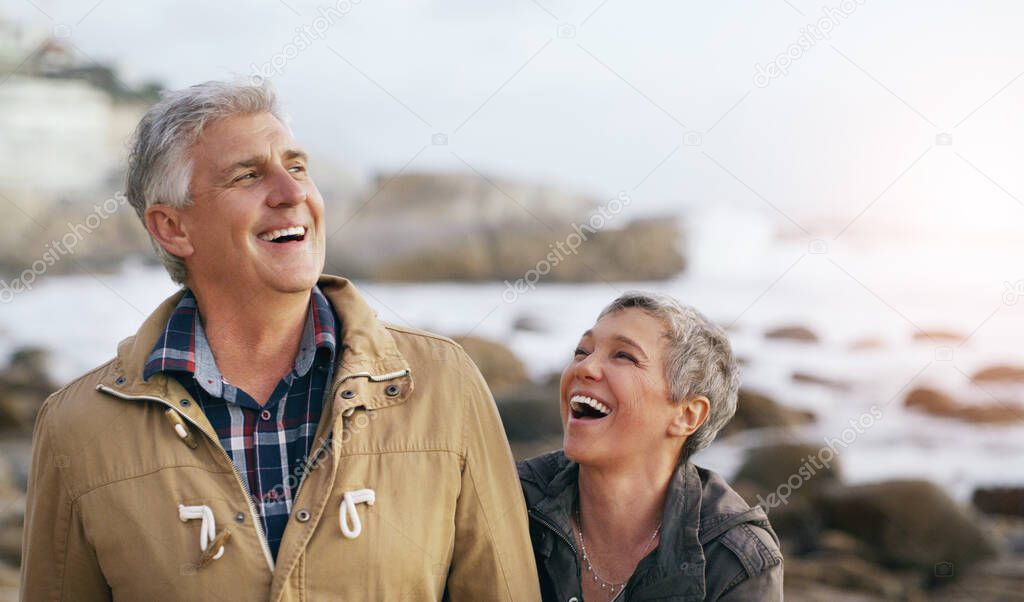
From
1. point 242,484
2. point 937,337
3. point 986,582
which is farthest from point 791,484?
point 242,484

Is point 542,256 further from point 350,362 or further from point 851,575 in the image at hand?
point 350,362

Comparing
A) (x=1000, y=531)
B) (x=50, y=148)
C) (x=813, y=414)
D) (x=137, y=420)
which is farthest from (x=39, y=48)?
(x=1000, y=531)

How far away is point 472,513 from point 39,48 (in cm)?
523

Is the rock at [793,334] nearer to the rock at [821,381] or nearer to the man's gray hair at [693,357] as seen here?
the rock at [821,381]

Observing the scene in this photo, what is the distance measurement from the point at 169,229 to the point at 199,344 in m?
0.22

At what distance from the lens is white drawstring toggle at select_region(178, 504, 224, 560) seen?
1.79 metres

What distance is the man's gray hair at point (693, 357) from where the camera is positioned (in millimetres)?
2105

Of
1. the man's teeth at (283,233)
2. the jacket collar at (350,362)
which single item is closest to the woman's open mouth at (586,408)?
the jacket collar at (350,362)

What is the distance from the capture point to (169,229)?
2018mm

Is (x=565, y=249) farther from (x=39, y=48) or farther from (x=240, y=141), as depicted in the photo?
(x=240, y=141)

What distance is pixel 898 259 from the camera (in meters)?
6.04

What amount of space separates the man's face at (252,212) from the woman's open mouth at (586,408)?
0.54 m

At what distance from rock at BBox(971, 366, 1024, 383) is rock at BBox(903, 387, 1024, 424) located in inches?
5.0

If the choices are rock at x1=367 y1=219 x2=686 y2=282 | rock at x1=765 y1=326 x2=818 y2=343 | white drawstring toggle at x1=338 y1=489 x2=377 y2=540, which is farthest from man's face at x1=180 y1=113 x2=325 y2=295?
rock at x1=765 y1=326 x2=818 y2=343
